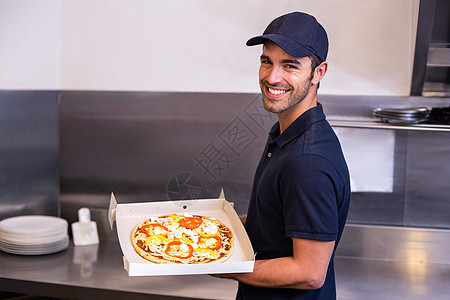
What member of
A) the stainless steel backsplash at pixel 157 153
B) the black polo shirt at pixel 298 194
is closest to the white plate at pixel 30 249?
the stainless steel backsplash at pixel 157 153

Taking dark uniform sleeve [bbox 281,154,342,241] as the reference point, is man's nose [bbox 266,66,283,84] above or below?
above

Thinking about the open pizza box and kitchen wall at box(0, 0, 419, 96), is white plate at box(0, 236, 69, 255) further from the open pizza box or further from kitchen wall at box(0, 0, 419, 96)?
the open pizza box

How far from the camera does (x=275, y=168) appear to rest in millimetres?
1290

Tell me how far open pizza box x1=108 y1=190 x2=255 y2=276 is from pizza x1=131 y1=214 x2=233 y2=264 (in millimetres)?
21

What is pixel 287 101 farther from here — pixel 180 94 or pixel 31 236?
pixel 31 236

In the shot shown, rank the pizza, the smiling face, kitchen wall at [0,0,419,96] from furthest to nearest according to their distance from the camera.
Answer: kitchen wall at [0,0,419,96] < the pizza < the smiling face

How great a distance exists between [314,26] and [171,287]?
1176 millimetres

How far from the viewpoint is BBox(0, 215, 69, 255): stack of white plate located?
2234 mm

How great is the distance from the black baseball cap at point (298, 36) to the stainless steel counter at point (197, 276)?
1052mm

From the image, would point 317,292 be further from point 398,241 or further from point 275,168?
point 398,241

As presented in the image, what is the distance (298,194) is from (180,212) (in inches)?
Result: 22.1

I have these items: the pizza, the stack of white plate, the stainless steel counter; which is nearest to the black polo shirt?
the pizza

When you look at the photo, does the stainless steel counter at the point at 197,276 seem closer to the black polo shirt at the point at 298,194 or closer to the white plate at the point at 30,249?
the white plate at the point at 30,249

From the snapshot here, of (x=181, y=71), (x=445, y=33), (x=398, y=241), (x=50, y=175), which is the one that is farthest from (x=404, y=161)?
(x=50, y=175)
